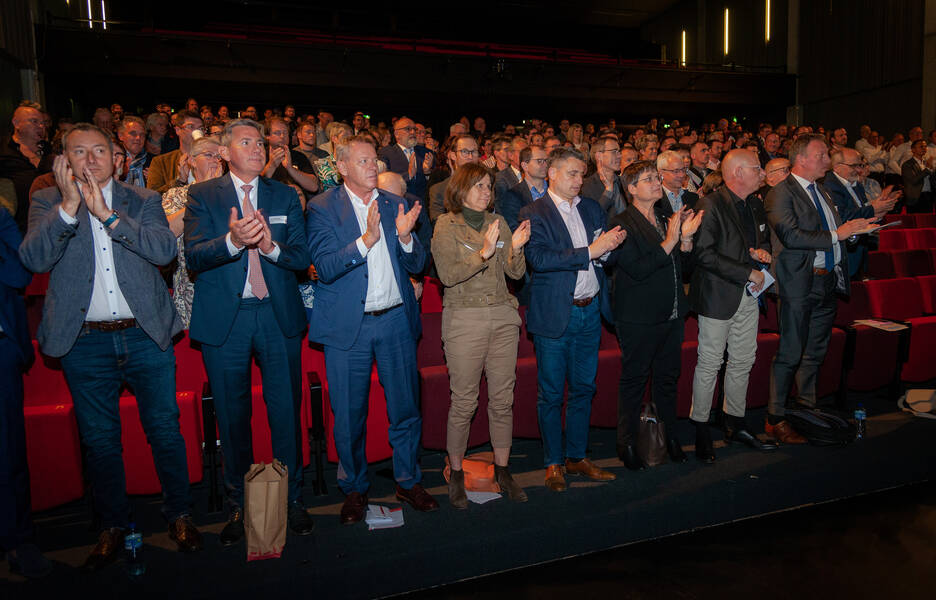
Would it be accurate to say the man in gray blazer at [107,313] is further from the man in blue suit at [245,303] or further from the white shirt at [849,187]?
the white shirt at [849,187]

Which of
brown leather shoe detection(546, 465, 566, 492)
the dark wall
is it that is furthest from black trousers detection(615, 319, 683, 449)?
the dark wall

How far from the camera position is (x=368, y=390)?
2562mm

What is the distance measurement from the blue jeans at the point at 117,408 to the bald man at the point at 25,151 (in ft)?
6.08

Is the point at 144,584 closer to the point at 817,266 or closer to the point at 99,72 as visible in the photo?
the point at 817,266

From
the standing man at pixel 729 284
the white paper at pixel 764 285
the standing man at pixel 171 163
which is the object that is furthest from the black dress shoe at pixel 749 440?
the standing man at pixel 171 163

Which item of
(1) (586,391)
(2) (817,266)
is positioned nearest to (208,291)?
(1) (586,391)

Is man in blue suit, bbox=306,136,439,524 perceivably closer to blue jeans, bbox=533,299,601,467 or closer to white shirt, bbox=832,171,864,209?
blue jeans, bbox=533,299,601,467

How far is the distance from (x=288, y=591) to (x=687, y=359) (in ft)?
8.05

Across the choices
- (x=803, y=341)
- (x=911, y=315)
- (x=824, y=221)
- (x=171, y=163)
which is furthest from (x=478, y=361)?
(x=911, y=315)

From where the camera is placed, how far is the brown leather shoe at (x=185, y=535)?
7.50ft

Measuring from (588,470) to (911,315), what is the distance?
3.10m

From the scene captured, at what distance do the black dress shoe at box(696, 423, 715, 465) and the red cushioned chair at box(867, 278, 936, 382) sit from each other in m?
1.86

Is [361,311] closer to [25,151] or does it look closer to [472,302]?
[472,302]

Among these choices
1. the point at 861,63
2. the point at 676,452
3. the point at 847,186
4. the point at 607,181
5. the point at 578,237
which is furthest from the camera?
the point at 861,63
